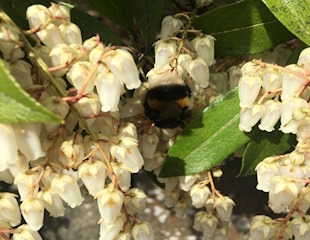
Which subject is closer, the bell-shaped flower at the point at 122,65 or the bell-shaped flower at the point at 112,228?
the bell-shaped flower at the point at 122,65

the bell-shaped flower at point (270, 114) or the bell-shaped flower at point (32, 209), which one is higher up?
the bell-shaped flower at point (32, 209)

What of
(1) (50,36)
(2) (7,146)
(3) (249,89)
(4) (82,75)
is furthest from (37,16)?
(3) (249,89)

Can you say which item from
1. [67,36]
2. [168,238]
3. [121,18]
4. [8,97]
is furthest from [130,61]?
[168,238]

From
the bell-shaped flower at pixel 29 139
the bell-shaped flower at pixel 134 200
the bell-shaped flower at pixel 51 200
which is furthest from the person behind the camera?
the bell-shaped flower at pixel 134 200

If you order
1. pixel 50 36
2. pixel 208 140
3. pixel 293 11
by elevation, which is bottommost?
pixel 208 140

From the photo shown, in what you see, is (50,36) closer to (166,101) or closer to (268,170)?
(166,101)

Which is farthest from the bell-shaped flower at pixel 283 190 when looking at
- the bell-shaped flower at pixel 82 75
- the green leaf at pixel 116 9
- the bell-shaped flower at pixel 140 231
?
the green leaf at pixel 116 9

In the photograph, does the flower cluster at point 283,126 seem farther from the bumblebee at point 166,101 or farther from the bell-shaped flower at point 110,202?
the bell-shaped flower at point 110,202
